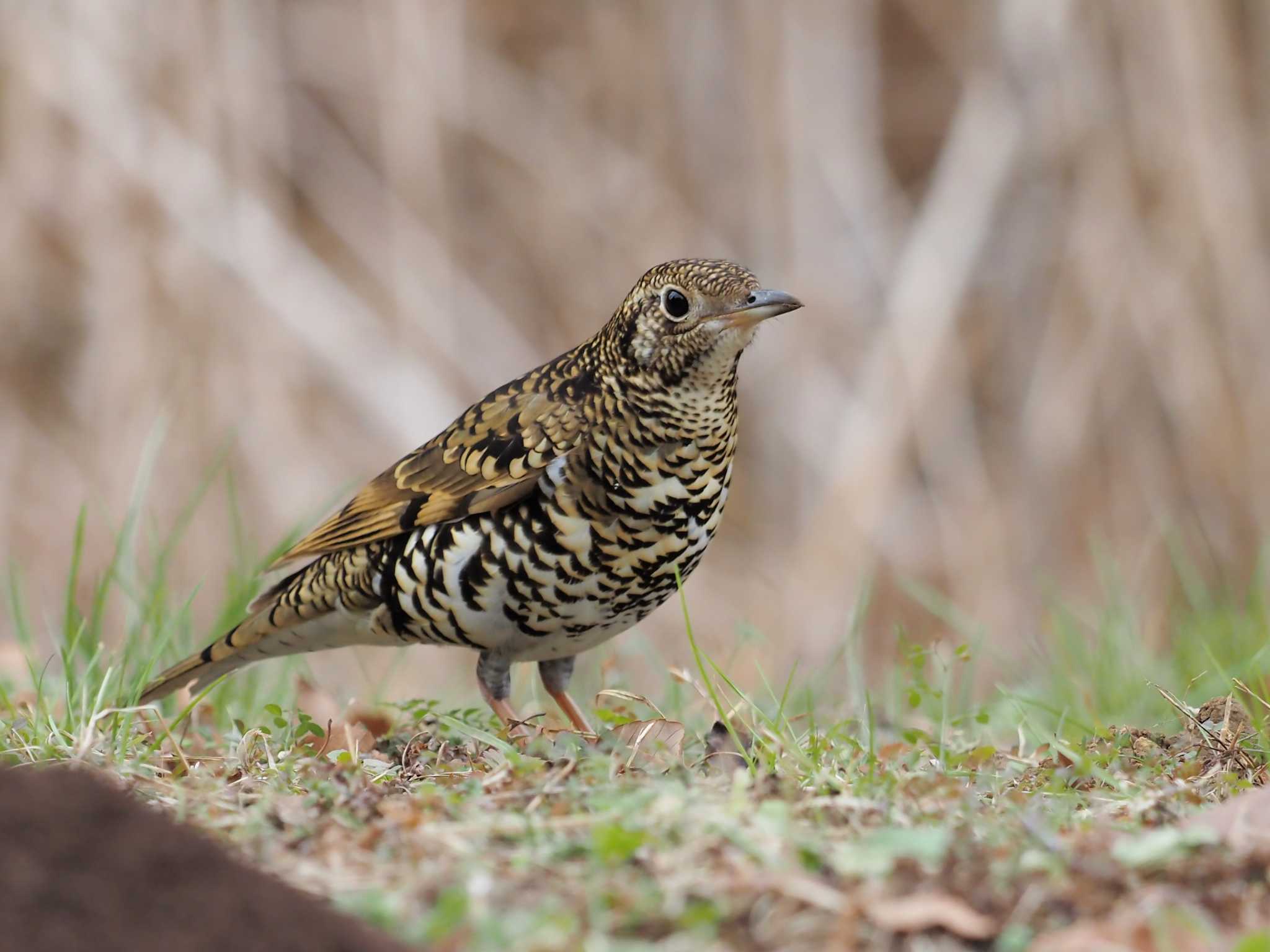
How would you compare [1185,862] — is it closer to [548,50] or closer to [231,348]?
[231,348]

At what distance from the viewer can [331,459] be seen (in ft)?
27.0

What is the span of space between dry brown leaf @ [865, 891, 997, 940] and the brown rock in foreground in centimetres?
66

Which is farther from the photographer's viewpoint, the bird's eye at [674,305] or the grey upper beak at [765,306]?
the bird's eye at [674,305]

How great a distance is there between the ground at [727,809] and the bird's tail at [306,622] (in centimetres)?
11

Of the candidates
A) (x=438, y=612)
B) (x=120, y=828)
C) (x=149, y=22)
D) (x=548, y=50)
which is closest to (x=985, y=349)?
(x=548, y=50)

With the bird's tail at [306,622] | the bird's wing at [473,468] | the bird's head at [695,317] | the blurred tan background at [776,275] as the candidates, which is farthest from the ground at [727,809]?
the blurred tan background at [776,275]

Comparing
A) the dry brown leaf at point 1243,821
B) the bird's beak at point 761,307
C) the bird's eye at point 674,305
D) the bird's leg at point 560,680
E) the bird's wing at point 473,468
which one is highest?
the bird's eye at point 674,305

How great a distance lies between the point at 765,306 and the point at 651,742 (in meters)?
1.02

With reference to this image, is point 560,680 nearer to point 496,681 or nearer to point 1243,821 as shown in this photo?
point 496,681

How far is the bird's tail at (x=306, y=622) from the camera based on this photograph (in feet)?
13.4

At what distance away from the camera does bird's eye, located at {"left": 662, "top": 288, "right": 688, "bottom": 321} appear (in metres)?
3.66

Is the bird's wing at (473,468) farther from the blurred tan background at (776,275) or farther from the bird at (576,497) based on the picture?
the blurred tan background at (776,275)

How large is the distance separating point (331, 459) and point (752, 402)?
2.29 meters

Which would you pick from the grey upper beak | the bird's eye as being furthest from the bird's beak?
the bird's eye
